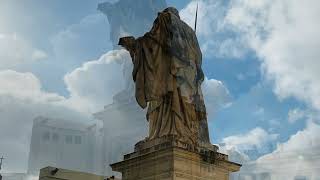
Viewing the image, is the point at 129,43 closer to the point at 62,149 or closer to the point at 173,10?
the point at 173,10

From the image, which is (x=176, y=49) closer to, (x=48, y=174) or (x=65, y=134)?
(x=48, y=174)

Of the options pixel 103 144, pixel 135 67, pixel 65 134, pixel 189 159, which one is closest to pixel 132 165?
pixel 189 159

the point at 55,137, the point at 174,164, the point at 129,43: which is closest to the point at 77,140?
the point at 55,137

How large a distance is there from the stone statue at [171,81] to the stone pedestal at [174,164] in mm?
334

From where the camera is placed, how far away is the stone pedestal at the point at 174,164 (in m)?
8.10

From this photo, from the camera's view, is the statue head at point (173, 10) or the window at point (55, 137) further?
the window at point (55, 137)

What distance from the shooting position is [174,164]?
8.05 meters

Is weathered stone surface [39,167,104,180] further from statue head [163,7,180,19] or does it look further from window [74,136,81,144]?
statue head [163,7,180,19]

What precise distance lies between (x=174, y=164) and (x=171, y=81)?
5.86 ft

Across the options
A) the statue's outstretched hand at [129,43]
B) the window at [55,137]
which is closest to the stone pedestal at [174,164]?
the statue's outstretched hand at [129,43]

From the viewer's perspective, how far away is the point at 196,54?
9719 mm

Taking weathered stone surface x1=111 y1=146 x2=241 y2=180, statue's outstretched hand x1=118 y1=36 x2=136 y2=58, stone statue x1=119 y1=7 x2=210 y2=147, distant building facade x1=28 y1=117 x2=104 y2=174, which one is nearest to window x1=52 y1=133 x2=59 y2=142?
distant building facade x1=28 y1=117 x2=104 y2=174

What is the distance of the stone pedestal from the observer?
810 centimetres

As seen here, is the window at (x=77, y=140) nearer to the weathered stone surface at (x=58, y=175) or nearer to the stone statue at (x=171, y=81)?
the weathered stone surface at (x=58, y=175)
